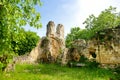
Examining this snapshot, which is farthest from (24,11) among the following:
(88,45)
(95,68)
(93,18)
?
(93,18)

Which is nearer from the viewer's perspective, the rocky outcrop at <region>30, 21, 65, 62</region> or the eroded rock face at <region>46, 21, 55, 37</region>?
the rocky outcrop at <region>30, 21, 65, 62</region>

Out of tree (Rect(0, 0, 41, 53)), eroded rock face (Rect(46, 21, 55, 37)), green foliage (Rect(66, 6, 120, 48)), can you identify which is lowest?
tree (Rect(0, 0, 41, 53))

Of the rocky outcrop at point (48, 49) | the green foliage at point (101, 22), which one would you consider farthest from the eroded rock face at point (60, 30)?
the green foliage at point (101, 22)

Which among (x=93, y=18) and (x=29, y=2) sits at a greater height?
(x=93, y=18)

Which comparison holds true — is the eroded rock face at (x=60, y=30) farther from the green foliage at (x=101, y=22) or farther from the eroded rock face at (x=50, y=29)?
the green foliage at (x=101, y=22)

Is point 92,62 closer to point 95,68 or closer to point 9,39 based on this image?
point 95,68

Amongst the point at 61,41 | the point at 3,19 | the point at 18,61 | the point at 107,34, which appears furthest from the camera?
the point at 61,41

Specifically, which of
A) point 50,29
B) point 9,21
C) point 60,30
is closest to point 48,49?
point 50,29

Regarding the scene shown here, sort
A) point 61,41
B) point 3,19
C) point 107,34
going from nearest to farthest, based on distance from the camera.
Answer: point 3,19
point 107,34
point 61,41

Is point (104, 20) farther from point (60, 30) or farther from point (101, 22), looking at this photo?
point (60, 30)

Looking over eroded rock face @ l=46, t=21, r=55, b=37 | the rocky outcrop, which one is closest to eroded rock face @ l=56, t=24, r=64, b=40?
eroded rock face @ l=46, t=21, r=55, b=37

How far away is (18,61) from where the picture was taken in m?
39.4

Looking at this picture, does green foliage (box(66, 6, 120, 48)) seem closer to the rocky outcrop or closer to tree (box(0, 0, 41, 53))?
the rocky outcrop

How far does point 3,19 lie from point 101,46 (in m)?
17.6
